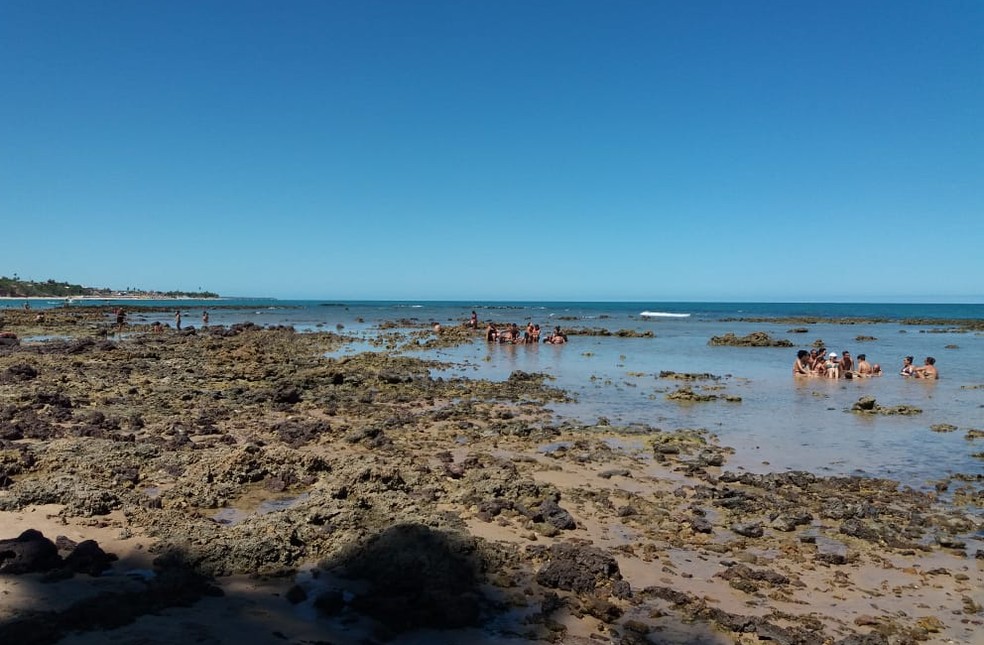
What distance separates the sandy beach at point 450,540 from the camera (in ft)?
17.0

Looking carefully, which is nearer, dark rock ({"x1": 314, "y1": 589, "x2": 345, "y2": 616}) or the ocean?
dark rock ({"x1": 314, "y1": 589, "x2": 345, "y2": 616})

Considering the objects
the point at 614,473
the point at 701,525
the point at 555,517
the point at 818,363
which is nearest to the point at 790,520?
the point at 701,525

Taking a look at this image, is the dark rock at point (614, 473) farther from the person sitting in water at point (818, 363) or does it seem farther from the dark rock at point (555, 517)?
the person sitting in water at point (818, 363)

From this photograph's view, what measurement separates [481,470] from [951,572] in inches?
230

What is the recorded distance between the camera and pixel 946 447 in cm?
1223

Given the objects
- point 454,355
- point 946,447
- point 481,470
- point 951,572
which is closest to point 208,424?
point 481,470

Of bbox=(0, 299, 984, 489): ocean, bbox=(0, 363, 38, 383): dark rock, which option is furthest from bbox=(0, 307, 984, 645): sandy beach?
bbox=(0, 363, 38, 383): dark rock

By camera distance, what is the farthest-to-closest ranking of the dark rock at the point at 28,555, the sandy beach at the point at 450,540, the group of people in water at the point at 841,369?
the group of people in water at the point at 841,369, the dark rock at the point at 28,555, the sandy beach at the point at 450,540

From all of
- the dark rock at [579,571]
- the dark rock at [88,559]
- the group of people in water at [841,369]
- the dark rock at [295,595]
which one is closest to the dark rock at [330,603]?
the dark rock at [295,595]

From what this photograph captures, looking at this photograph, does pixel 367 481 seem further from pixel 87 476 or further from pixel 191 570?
pixel 87 476

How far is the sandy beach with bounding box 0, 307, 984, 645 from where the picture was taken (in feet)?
17.0

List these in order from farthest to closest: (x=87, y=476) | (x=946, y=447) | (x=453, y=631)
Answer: (x=946, y=447) < (x=87, y=476) < (x=453, y=631)

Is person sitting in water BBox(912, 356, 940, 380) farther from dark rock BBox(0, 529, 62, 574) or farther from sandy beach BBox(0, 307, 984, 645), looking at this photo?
dark rock BBox(0, 529, 62, 574)

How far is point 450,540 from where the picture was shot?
21.7 feet
